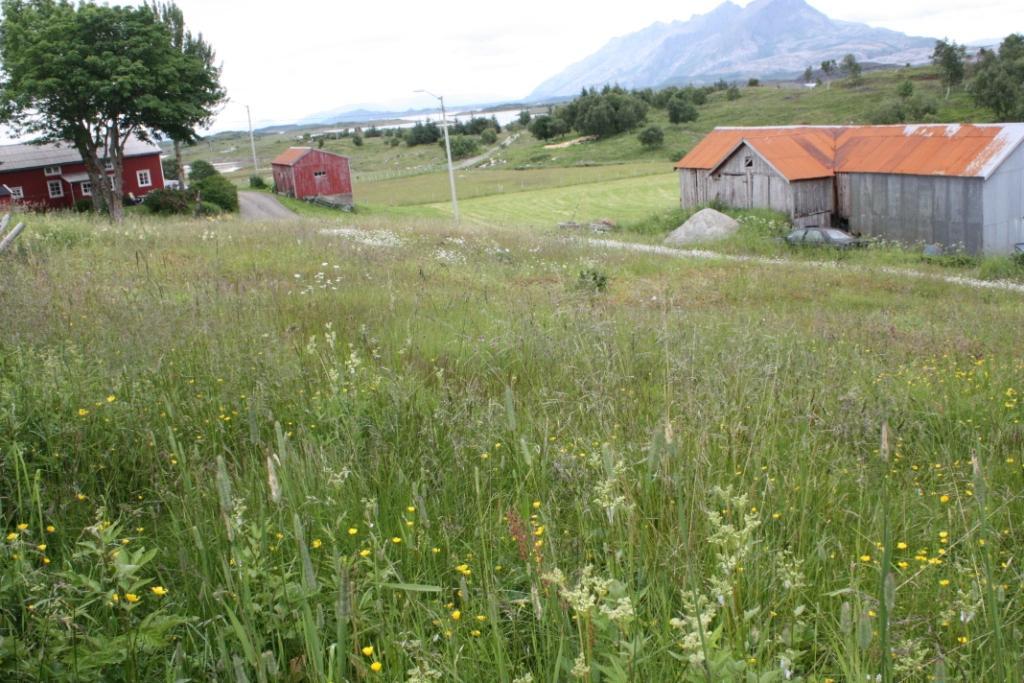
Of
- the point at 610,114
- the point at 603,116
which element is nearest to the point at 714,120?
the point at 610,114

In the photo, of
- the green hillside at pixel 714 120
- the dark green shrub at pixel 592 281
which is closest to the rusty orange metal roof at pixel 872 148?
the dark green shrub at pixel 592 281

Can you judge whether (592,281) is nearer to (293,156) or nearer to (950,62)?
(293,156)

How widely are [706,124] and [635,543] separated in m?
106

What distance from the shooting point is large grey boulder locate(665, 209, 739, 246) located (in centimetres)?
3725

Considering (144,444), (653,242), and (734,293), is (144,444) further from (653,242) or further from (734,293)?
(653,242)

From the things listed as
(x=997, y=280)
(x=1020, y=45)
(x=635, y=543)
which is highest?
(x=1020, y=45)

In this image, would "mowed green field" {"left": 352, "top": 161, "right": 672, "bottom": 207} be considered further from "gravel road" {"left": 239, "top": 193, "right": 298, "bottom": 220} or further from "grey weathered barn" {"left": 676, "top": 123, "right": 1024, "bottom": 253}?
"grey weathered barn" {"left": 676, "top": 123, "right": 1024, "bottom": 253}

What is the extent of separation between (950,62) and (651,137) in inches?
1374

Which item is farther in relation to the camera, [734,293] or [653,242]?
[653,242]

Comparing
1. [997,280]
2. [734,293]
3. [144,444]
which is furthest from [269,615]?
[997,280]

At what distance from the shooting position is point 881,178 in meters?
36.8

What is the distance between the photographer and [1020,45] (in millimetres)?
88375

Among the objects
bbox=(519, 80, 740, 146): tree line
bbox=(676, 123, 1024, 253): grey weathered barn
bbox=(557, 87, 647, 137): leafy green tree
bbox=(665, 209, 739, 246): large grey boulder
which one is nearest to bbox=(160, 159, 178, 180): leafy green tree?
bbox=(519, 80, 740, 146): tree line

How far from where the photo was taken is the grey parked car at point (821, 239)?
34.0 metres
